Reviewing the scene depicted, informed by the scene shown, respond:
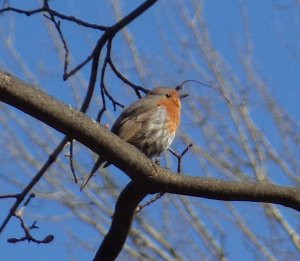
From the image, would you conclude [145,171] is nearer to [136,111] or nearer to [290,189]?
[290,189]

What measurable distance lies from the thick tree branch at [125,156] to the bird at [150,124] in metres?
1.95

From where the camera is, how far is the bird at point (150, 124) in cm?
529

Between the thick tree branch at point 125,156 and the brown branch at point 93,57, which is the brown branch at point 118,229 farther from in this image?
the brown branch at point 93,57

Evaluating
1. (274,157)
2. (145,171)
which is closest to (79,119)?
(145,171)

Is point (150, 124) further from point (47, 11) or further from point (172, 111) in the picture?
point (47, 11)

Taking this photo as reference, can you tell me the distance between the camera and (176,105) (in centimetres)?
566

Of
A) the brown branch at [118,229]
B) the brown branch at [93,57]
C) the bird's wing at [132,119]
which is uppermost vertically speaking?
the bird's wing at [132,119]

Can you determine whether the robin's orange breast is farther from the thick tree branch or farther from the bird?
the thick tree branch

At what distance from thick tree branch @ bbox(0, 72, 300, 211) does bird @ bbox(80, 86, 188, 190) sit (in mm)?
1954

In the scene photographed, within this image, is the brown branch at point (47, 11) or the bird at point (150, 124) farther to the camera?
the bird at point (150, 124)

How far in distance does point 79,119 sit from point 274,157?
666 centimetres

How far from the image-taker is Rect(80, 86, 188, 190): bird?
17.3 ft

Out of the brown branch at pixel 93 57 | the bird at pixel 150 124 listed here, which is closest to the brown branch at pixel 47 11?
the brown branch at pixel 93 57

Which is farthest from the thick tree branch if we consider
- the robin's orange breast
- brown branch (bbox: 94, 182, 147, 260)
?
the robin's orange breast
